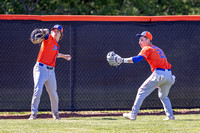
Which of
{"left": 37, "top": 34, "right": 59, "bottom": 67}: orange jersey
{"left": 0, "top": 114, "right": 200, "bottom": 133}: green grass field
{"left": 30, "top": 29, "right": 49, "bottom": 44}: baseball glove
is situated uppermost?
{"left": 30, "top": 29, "right": 49, "bottom": 44}: baseball glove

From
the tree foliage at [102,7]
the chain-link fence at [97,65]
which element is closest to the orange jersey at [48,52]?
the chain-link fence at [97,65]

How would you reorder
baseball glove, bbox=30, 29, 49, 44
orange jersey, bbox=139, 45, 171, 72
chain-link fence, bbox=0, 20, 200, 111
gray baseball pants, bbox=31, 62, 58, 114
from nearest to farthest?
orange jersey, bbox=139, 45, 171, 72 → baseball glove, bbox=30, 29, 49, 44 → gray baseball pants, bbox=31, 62, 58, 114 → chain-link fence, bbox=0, 20, 200, 111

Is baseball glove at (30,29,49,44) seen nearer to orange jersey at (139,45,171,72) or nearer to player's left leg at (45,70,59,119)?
player's left leg at (45,70,59,119)

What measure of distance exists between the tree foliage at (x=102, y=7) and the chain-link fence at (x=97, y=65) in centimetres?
429

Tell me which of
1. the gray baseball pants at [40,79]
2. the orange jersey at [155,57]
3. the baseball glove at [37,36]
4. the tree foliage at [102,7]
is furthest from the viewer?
the tree foliage at [102,7]

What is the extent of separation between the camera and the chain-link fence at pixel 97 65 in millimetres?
8492

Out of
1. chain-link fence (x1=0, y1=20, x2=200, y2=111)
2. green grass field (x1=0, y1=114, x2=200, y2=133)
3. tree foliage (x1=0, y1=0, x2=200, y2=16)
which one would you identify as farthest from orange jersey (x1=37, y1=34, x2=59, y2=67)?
tree foliage (x1=0, y1=0, x2=200, y2=16)

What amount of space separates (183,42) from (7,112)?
4.29 meters

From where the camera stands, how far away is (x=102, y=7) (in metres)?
14.0

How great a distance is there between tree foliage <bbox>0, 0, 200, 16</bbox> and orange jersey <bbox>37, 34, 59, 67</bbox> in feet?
17.7

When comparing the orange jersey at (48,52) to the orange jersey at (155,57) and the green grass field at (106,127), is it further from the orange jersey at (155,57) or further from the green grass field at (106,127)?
the orange jersey at (155,57)

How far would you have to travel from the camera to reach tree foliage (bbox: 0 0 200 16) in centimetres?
1295

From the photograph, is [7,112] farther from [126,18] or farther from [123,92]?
[126,18]

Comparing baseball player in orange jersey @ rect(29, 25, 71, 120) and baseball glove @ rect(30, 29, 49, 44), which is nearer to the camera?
baseball glove @ rect(30, 29, 49, 44)
